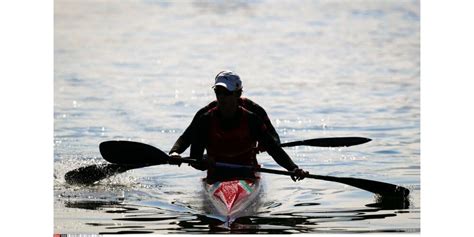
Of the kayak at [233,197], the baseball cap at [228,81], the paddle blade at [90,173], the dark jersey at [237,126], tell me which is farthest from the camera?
the paddle blade at [90,173]

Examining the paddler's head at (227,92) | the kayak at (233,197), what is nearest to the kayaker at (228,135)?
the paddler's head at (227,92)

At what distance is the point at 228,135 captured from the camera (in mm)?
10195

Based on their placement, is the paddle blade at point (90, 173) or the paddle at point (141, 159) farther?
the paddle blade at point (90, 173)

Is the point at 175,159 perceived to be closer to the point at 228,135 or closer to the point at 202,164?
the point at 202,164

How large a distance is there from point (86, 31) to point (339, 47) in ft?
15.9

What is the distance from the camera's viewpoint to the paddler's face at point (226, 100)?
10.0 metres

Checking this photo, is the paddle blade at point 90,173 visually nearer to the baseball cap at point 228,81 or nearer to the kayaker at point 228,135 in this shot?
the kayaker at point 228,135

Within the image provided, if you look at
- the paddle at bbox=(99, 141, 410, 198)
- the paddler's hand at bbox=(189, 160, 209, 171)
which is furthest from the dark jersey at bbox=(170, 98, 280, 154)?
the paddle at bbox=(99, 141, 410, 198)

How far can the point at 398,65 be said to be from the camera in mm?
19828

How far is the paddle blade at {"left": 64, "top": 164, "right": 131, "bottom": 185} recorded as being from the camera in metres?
11.4

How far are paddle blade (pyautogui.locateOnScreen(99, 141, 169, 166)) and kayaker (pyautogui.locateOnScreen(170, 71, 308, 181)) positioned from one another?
1.22ft

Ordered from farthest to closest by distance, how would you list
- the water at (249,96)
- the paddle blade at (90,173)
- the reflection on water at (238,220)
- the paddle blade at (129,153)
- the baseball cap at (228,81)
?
1. the paddle blade at (90,173)
2. the paddle blade at (129,153)
3. the water at (249,96)
4. the baseball cap at (228,81)
5. the reflection on water at (238,220)
